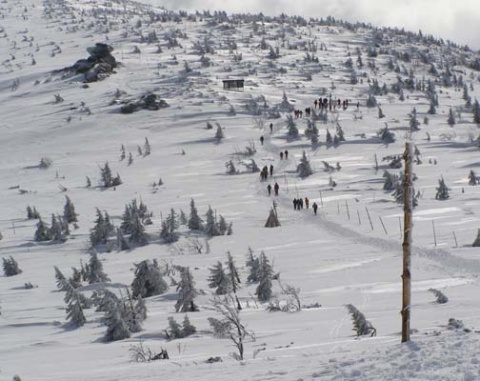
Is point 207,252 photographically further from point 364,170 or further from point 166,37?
point 166,37

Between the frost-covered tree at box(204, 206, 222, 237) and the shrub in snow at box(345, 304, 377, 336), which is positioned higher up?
the shrub in snow at box(345, 304, 377, 336)

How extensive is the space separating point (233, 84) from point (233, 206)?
142ft

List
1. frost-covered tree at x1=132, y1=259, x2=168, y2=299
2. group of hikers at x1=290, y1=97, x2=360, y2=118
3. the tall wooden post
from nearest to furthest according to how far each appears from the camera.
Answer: the tall wooden post, frost-covered tree at x1=132, y1=259, x2=168, y2=299, group of hikers at x1=290, y1=97, x2=360, y2=118

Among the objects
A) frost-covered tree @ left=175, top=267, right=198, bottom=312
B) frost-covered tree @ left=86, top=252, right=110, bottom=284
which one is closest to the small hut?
frost-covered tree @ left=86, top=252, right=110, bottom=284

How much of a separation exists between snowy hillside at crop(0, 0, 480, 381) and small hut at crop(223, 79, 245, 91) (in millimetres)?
1552

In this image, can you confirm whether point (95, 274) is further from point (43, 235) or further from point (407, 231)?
point (407, 231)

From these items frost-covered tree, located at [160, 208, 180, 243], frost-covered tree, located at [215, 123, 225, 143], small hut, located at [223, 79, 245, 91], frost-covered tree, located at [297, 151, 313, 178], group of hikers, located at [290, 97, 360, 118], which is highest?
small hut, located at [223, 79, 245, 91]

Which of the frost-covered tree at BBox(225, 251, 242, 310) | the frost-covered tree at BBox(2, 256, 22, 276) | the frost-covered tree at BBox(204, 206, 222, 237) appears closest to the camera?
the frost-covered tree at BBox(225, 251, 242, 310)

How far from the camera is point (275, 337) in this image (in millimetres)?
15406

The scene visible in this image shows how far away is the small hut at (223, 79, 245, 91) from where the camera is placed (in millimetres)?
80431

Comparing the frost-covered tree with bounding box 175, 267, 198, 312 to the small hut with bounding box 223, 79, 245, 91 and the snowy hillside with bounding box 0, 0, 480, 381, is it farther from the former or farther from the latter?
the small hut with bounding box 223, 79, 245, 91

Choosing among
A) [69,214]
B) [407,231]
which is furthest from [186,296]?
[69,214]

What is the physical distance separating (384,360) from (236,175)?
38.8m

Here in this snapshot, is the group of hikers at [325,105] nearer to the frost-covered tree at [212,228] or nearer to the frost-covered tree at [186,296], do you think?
the frost-covered tree at [212,228]
